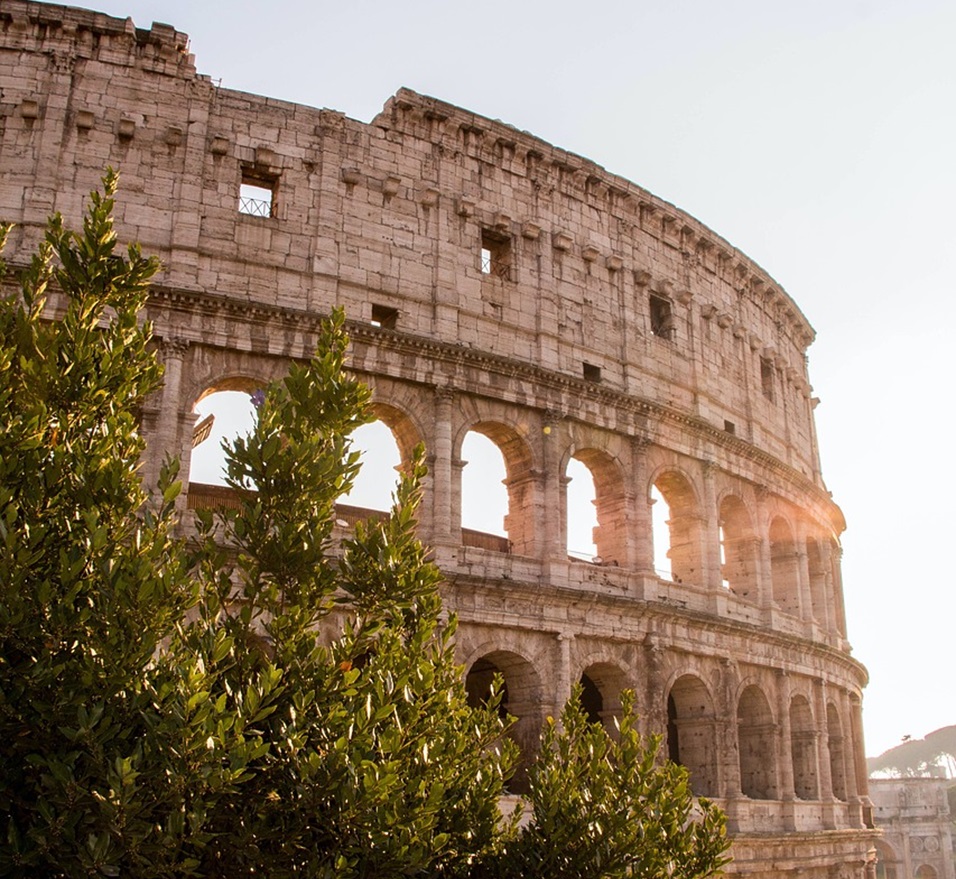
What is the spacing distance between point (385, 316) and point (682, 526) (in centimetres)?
728

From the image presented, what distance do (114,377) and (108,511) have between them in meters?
1.08

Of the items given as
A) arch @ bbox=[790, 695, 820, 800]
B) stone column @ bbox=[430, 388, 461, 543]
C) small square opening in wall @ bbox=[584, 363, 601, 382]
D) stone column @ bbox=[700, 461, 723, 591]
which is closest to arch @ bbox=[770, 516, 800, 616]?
arch @ bbox=[790, 695, 820, 800]

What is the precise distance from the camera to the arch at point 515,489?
1828 centimetres

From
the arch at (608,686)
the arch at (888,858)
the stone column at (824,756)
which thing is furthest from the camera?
the arch at (888,858)

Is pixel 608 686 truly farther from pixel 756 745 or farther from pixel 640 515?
pixel 756 745

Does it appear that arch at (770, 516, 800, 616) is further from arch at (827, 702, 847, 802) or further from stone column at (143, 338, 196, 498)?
stone column at (143, 338, 196, 498)

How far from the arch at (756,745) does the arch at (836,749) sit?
3.44 meters

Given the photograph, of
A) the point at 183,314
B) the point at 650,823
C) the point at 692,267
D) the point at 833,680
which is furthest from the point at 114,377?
the point at 833,680

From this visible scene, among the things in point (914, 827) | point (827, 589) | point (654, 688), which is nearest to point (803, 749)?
point (827, 589)

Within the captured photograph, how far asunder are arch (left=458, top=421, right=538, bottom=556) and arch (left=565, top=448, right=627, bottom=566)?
44.8 inches

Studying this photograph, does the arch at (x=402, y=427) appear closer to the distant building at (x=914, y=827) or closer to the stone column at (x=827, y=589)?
the stone column at (x=827, y=589)

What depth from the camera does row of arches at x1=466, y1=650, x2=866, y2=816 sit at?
56.6 feet

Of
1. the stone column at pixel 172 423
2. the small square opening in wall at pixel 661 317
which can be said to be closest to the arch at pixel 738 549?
the small square opening in wall at pixel 661 317

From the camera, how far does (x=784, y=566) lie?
79.3 feet
